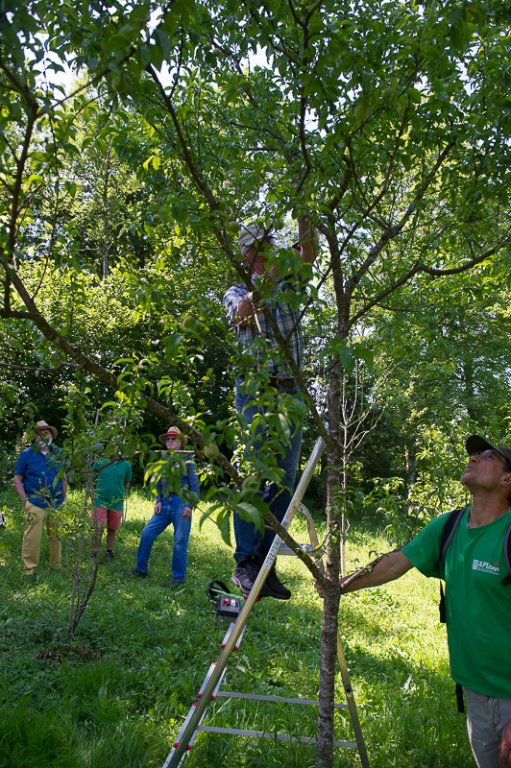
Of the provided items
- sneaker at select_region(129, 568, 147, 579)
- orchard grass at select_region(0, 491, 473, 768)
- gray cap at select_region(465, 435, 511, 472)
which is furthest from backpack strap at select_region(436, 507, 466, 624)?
sneaker at select_region(129, 568, 147, 579)

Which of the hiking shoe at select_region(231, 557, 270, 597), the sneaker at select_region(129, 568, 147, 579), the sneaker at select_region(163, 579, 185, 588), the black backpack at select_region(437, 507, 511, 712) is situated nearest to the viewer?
the black backpack at select_region(437, 507, 511, 712)

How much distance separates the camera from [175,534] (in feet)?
25.2

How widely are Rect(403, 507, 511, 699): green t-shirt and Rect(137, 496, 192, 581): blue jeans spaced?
15.8 ft

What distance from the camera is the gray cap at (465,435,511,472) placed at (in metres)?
3.20

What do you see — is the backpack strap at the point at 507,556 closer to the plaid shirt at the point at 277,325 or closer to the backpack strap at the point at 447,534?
the backpack strap at the point at 447,534

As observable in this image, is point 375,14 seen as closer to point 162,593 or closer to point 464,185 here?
point 464,185

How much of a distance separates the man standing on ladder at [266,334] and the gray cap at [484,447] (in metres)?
0.92

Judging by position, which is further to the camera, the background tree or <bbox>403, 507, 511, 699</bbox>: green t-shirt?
<bbox>403, 507, 511, 699</bbox>: green t-shirt


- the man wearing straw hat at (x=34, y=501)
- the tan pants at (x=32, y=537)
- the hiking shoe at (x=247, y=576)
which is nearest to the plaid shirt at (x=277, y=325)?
the hiking shoe at (x=247, y=576)

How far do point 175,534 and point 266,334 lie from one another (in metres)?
5.23

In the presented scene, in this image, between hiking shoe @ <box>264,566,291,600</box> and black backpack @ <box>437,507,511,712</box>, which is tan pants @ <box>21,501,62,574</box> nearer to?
hiking shoe @ <box>264,566,291,600</box>

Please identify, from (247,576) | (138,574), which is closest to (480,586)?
(247,576)

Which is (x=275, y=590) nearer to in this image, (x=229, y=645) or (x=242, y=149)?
(x=229, y=645)

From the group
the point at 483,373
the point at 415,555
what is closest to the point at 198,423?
the point at 415,555
